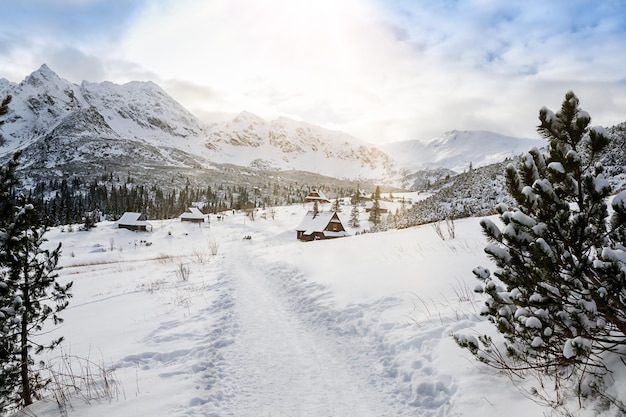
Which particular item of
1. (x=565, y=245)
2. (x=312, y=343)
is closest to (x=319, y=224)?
(x=312, y=343)

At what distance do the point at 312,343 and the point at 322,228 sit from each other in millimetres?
42775

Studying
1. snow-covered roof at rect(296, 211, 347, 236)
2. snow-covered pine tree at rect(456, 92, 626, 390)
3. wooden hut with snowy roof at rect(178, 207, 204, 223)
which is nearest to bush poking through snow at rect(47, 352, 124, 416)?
snow-covered pine tree at rect(456, 92, 626, 390)

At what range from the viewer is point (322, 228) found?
50312mm

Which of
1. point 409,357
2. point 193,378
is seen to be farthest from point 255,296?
point 409,357

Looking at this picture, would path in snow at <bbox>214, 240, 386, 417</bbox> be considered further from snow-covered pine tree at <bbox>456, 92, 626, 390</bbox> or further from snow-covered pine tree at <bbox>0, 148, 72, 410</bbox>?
snow-covered pine tree at <bbox>0, 148, 72, 410</bbox>

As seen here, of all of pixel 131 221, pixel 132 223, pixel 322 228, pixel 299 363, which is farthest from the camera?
pixel 131 221

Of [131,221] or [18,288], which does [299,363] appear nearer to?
[18,288]

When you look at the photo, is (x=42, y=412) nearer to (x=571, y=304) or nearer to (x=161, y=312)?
(x=161, y=312)

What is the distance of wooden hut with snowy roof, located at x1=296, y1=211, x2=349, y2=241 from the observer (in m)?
50.3

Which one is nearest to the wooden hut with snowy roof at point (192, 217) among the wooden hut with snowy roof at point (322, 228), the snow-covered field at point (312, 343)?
the wooden hut with snowy roof at point (322, 228)

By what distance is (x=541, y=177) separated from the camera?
348 centimetres

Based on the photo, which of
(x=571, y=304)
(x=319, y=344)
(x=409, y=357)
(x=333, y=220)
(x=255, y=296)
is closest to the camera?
(x=571, y=304)

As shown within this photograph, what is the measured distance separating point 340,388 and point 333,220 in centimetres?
4644

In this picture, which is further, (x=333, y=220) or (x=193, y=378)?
(x=333, y=220)
